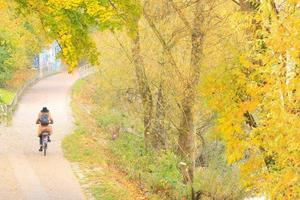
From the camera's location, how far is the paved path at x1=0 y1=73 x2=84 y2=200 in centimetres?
1858

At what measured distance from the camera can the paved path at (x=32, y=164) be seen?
731 inches

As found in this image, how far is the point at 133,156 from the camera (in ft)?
85.7

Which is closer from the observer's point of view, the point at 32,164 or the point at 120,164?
the point at 32,164

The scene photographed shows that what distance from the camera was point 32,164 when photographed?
22.1m

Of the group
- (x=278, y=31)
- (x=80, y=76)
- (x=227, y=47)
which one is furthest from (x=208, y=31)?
(x=80, y=76)

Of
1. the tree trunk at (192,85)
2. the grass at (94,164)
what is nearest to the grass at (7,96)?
the grass at (94,164)

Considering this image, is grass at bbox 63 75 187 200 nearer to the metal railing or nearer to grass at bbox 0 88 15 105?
the metal railing

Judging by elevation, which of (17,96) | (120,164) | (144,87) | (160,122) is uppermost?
(144,87)

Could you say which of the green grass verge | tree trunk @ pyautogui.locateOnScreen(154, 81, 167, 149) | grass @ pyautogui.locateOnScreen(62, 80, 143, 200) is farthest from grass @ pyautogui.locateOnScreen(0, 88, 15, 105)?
tree trunk @ pyautogui.locateOnScreen(154, 81, 167, 149)

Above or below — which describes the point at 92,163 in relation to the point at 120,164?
above

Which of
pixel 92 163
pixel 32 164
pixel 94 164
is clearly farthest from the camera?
pixel 92 163

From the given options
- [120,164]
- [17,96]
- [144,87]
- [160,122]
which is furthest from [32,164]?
[17,96]

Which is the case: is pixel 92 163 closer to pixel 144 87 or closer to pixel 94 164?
pixel 94 164

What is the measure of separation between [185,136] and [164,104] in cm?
216
